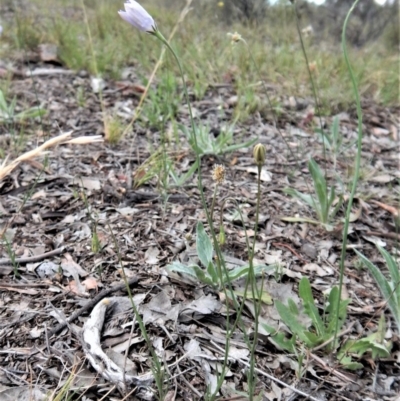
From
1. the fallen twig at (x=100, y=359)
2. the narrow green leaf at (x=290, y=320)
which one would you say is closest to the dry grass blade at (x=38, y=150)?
the fallen twig at (x=100, y=359)

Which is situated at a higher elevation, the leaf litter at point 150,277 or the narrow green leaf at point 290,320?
the narrow green leaf at point 290,320

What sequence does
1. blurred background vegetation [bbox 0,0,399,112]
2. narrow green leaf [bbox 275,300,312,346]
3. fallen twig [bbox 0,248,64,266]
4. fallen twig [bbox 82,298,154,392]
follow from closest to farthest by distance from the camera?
fallen twig [bbox 82,298,154,392] → narrow green leaf [bbox 275,300,312,346] → fallen twig [bbox 0,248,64,266] → blurred background vegetation [bbox 0,0,399,112]

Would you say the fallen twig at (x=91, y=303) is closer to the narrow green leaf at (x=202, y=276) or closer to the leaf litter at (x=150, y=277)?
the leaf litter at (x=150, y=277)

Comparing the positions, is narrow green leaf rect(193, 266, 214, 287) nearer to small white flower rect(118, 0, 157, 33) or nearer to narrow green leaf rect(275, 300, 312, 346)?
narrow green leaf rect(275, 300, 312, 346)

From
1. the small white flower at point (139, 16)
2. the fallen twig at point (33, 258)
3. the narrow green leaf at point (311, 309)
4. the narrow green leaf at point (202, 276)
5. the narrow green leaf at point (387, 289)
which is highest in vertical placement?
the small white flower at point (139, 16)

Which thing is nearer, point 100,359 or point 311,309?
point 100,359

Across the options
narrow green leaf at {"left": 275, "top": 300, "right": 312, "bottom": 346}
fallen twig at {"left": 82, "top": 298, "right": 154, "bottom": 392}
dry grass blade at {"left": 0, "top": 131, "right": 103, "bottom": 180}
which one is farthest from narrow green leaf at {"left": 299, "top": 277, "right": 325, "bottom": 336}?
dry grass blade at {"left": 0, "top": 131, "right": 103, "bottom": 180}

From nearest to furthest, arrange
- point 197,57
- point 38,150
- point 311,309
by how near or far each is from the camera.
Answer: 1. point 38,150
2. point 311,309
3. point 197,57

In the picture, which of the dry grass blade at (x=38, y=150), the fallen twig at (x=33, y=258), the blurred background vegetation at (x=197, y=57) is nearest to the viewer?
the dry grass blade at (x=38, y=150)

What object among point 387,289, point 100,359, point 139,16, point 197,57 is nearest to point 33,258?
point 100,359

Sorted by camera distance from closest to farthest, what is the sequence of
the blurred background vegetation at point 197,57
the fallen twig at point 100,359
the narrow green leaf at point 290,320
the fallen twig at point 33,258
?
the fallen twig at point 100,359
the narrow green leaf at point 290,320
the fallen twig at point 33,258
the blurred background vegetation at point 197,57

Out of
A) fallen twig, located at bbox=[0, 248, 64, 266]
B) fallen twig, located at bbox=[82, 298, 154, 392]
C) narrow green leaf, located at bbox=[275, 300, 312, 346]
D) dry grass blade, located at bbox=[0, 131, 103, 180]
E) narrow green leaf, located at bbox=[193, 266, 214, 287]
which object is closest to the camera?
dry grass blade, located at bbox=[0, 131, 103, 180]

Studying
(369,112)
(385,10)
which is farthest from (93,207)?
(385,10)

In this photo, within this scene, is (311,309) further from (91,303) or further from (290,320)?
(91,303)
